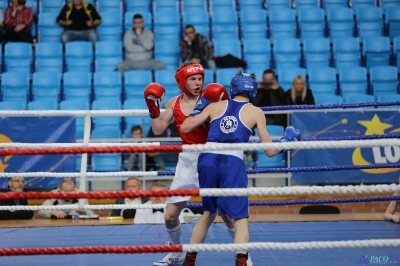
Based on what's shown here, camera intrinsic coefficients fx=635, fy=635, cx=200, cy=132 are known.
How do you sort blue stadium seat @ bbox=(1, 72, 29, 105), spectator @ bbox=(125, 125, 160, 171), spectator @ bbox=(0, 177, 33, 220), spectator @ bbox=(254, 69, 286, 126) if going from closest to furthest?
spectator @ bbox=(0, 177, 33, 220)
spectator @ bbox=(125, 125, 160, 171)
spectator @ bbox=(254, 69, 286, 126)
blue stadium seat @ bbox=(1, 72, 29, 105)

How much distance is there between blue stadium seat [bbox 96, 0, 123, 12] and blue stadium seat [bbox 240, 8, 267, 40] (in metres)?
1.87

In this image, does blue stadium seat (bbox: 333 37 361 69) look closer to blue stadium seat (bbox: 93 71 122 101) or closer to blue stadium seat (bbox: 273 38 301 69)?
blue stadium seat (bbox: 273 38 301 69)

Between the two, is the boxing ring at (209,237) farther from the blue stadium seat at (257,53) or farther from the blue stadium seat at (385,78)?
the blue stadium seat at (257,53)

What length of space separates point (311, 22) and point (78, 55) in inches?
136

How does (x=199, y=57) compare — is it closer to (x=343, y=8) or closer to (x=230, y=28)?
(x=230, y=28)

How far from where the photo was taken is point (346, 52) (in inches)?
356

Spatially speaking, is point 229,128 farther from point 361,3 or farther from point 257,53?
point 361,3

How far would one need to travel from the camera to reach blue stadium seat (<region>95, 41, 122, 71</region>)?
889 cm

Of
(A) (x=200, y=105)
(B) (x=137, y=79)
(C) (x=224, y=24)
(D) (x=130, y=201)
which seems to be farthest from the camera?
(C) (x=224, y=24)

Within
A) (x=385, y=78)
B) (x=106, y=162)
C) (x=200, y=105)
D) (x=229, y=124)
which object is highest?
(x=385, y=78)

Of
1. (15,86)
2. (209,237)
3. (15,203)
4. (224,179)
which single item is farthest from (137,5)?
(224,179)

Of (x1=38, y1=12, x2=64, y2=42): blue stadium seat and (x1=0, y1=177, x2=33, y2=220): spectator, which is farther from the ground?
(x1=38, y1=12, x2=64, y2=42): blue stadium seat

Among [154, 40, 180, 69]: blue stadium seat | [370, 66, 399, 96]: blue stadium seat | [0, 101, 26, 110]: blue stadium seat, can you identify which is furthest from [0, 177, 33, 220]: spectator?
[370, 66, 399, 96]: blue stadium seat

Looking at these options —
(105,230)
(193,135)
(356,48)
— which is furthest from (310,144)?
(356,48)
